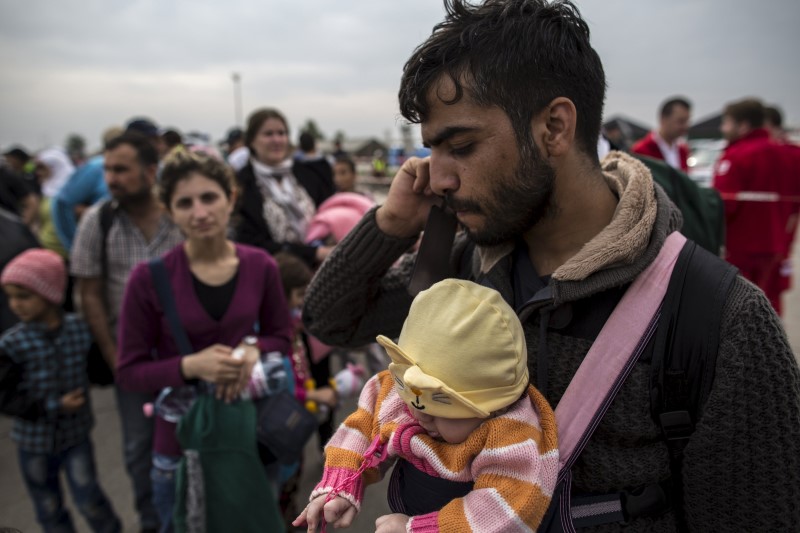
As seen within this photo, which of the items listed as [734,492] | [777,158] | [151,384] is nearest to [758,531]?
[734,492]

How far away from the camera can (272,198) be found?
12.3 ft

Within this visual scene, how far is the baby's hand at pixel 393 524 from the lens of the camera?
1.07 meters

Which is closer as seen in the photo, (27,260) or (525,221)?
(525,221)

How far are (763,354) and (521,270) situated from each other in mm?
551

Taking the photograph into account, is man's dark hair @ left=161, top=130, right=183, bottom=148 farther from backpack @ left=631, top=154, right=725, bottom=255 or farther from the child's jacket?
backpack @ left=631, top=154, right=725, bottom=255

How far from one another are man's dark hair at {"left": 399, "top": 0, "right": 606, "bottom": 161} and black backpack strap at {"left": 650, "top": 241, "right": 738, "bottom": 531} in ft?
1.46

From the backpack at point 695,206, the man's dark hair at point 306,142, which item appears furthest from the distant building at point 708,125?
the backpack at point 695,206

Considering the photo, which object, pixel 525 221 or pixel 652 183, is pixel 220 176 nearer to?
pixel 525 221

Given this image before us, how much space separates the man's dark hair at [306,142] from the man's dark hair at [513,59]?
20.4ft

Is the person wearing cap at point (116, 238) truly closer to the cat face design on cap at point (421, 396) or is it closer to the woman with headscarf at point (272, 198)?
the woman with headscarf at point (272, 198)

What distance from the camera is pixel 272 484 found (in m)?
2.43

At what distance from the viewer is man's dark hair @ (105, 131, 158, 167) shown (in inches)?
123

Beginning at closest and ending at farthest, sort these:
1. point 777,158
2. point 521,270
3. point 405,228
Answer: point 521,270, point 405,228, point 777,158

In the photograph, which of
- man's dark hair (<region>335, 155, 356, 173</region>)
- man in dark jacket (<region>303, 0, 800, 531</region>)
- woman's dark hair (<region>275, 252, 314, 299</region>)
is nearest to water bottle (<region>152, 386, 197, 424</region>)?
woman's dark hair (<region>275, 252, 314, 299</region>)
